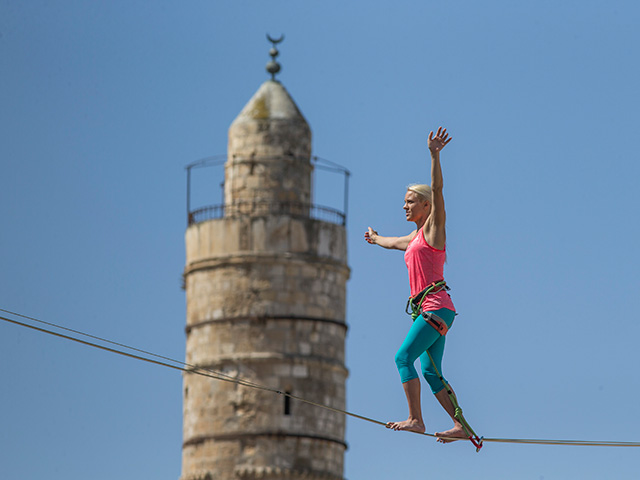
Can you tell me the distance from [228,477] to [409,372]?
32761 mm

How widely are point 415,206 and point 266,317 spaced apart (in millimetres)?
32992

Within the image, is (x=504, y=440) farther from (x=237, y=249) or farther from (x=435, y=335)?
(x=237, y=249)

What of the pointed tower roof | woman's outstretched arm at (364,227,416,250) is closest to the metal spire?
the pointed tower roof

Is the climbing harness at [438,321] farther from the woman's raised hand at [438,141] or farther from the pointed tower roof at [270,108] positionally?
the pointed tower roof at [270,108]

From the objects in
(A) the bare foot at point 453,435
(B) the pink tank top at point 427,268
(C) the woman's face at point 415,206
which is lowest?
(A) the bare foot at point 453,435

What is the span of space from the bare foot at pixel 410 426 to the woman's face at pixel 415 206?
195 centimetres

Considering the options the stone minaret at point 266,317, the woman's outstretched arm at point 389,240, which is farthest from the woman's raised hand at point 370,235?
the stone minaret at point 266,317

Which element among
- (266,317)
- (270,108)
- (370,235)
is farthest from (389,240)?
(270,108)

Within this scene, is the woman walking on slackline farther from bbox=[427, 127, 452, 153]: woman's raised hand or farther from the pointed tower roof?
the pointed tower roof

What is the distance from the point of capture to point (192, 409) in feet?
174

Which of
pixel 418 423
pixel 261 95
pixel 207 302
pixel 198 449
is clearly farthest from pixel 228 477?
pixel 418 423

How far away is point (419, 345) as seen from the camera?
1911cm

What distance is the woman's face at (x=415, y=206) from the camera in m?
19.5

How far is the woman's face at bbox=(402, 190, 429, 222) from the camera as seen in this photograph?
19.5 metres
